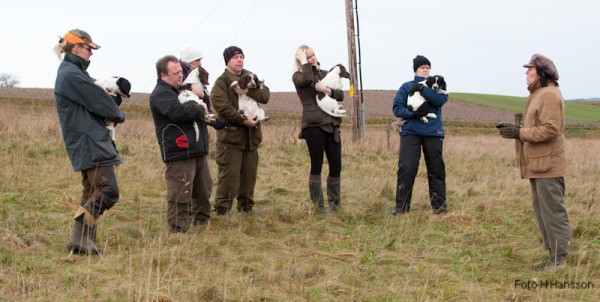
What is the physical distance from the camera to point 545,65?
5387 mm

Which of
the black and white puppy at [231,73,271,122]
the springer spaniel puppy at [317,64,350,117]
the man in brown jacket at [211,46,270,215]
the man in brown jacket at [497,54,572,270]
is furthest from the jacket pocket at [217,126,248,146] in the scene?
the man in brown jacket at [497,54,572,270]

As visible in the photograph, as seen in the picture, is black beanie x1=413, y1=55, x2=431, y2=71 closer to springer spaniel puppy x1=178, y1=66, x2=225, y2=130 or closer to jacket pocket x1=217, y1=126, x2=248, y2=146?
jacket pocket x1=217, y1=126, x2=248, y2=146

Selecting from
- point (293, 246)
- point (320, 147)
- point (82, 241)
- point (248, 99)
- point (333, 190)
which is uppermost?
point (248, 99)

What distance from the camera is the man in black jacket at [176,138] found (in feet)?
20.3

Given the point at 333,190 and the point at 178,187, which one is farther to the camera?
the point at 333,190

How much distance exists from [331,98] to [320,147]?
564 millimetres

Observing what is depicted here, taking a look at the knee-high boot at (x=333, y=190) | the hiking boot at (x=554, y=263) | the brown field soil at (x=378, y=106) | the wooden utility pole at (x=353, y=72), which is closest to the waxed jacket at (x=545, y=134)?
the hiking boot at (x=554, y=263)

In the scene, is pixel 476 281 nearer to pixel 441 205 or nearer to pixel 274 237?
pixel 274 237

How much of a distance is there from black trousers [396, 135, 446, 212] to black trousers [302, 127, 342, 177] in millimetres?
756

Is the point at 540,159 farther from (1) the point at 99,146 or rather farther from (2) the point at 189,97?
(1) the point at 99,146

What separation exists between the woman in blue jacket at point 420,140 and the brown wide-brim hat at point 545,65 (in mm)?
2080

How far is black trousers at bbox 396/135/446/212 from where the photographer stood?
303 inches

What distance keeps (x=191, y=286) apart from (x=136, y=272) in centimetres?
53

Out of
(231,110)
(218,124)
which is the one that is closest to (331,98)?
(231,110)
